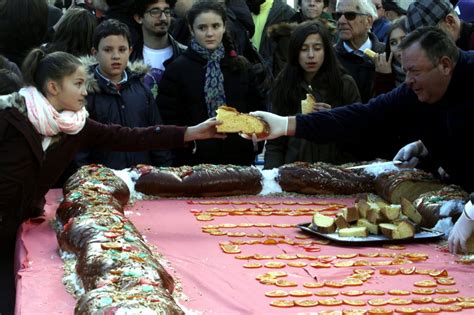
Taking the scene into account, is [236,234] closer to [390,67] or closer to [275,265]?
[275,265]

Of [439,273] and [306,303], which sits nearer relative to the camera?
[306,303]

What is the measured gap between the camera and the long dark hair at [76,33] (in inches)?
277

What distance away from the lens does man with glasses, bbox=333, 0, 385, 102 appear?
7527mm

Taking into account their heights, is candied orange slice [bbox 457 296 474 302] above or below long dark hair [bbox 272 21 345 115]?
below

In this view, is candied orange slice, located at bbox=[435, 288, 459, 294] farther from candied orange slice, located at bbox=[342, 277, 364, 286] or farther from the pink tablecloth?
candied orange slice, located at bbox=[342, 277, 364, 286]

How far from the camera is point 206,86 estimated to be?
280 inches

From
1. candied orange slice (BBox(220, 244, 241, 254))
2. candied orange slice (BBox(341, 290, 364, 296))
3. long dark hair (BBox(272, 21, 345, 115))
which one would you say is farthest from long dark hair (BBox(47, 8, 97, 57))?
candied orange slice (BBox(341, 290, 364, 296))

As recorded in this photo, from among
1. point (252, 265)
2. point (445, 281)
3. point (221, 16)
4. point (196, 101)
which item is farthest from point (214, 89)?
point (445, 281)

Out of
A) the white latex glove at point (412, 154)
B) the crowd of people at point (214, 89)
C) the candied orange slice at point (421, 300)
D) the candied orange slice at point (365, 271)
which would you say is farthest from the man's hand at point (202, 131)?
the candied orange slice at point (421, 300)

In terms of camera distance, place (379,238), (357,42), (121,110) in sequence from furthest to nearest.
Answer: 1. (357,42)
2. (121,110)
3. (379,238)

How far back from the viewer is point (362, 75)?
7.53m

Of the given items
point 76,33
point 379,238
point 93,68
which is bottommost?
point 379,238

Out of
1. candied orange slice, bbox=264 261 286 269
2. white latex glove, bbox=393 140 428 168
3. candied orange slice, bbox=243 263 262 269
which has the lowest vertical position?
candied orange slice, bbox=243 263 262 269

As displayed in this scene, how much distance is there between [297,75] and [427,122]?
1535 millimetres
